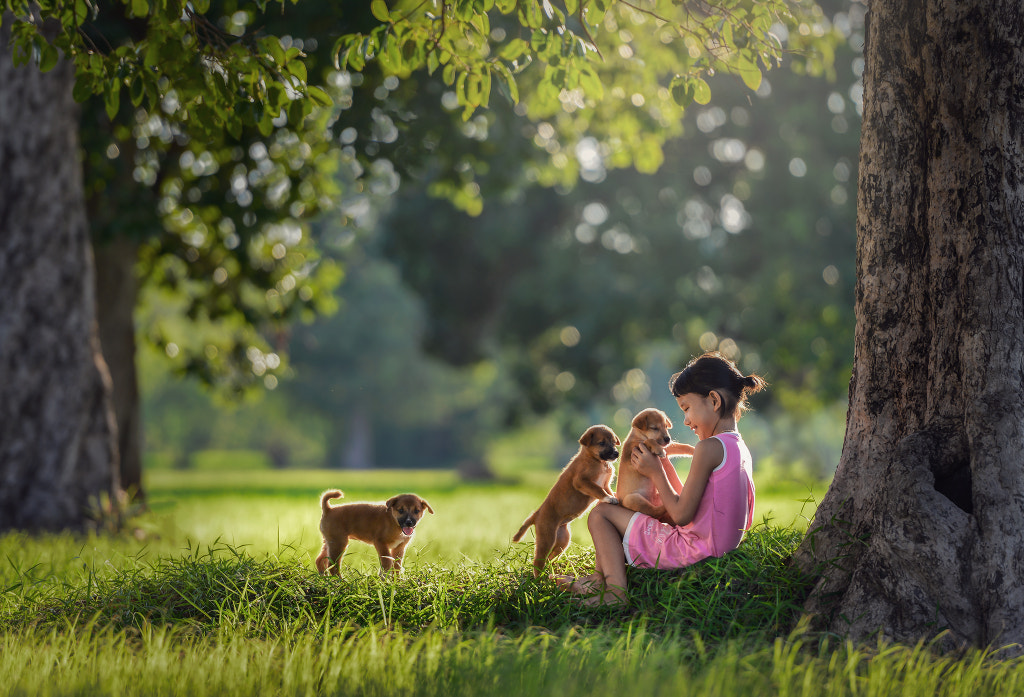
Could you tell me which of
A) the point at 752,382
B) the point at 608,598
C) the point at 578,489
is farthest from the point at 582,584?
the point at 752,382

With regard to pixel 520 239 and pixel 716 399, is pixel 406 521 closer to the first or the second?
pixel 716 399

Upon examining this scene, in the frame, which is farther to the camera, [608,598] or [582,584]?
[582,584]

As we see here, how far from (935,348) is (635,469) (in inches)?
61.9

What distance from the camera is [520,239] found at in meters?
25.2

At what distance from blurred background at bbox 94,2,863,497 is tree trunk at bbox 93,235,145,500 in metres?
0.03

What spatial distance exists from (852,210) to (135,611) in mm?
17864

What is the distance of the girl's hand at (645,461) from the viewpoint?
432 cm

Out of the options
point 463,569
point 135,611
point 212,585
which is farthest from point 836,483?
point 135,611

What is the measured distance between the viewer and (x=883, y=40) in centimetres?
425

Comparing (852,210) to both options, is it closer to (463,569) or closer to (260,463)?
(463,569)

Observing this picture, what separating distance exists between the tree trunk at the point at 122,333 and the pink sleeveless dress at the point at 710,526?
9.19 m

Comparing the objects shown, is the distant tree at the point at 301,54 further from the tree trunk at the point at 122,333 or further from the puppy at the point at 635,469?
the tree trunk at the point at 122,333

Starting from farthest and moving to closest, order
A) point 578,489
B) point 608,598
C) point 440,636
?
1. point 578,489
2. point 608,598
3. point 440,636

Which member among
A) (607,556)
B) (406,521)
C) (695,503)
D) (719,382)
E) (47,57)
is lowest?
(607,556)
